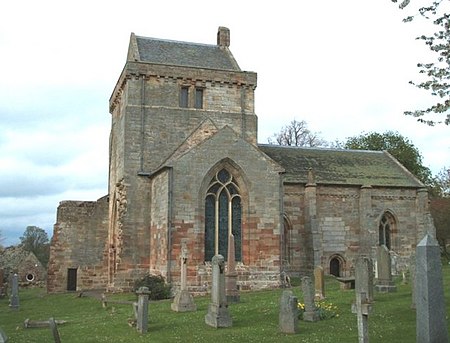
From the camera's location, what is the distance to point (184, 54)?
105 feet

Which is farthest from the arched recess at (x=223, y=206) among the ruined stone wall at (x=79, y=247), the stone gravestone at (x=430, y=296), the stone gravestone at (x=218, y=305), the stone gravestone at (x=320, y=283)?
the stone gravestone at (x=430, y=296)

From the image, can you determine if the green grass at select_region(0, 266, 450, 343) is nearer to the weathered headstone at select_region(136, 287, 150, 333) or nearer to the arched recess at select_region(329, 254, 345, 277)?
the weathered headstone at select_region(136, 287, 150, 333)

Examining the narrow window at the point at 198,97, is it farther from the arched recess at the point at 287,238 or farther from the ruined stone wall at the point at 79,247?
the ruined stone wall at the point at 79,247

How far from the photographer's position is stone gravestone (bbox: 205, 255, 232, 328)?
47.2 ft

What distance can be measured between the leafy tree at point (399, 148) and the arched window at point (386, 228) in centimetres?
1684

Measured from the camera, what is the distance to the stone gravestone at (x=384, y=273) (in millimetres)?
19312

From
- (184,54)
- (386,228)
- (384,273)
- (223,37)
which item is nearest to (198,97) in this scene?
(184,54)

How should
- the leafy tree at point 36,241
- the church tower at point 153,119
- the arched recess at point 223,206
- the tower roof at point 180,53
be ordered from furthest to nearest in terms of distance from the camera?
the leafy tree at point 36,241
the tower roof at point 180,53
the church tower at point 153,119
the arched recess at point 223,206

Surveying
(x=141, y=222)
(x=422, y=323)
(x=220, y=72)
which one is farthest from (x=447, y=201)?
(x=422, y=323)

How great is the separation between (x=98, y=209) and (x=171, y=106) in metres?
8.39

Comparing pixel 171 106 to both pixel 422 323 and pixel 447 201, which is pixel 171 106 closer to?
pixel 422 323

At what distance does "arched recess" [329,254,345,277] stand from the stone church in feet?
0.24

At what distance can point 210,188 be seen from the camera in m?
25.5

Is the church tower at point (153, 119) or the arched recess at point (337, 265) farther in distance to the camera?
the arched recess at point (337, 265)
